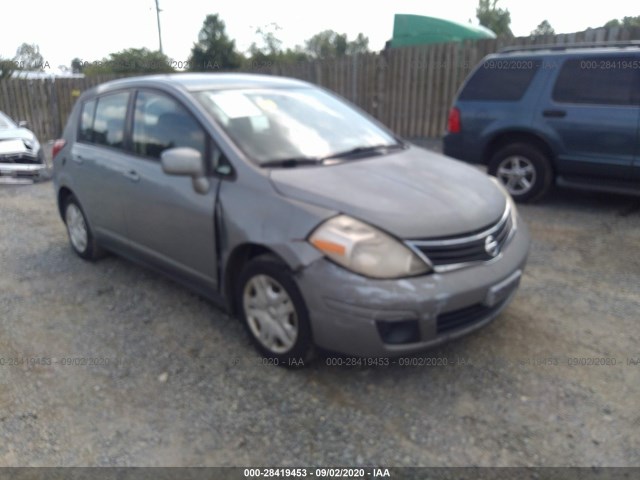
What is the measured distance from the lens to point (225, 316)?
3.86m

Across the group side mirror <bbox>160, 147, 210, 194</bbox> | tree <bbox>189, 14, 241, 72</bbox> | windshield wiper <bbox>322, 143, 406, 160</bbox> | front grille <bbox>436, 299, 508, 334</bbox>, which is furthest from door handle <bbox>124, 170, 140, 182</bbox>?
tree <bbox>189, 14, 241, 72</bbox>

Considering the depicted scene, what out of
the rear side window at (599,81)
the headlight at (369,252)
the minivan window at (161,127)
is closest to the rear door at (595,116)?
the rear side window at (599,81)

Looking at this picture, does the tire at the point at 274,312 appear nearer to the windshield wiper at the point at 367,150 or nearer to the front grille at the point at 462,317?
the front grille at the point at 462,317

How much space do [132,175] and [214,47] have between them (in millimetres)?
39751

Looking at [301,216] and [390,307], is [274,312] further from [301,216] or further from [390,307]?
[390,307]

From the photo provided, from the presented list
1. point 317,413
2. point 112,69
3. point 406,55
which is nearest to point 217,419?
point 317,413

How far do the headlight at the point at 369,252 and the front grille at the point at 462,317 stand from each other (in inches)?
11.1

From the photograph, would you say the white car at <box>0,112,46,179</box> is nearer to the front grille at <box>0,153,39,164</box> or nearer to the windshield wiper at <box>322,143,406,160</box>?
the front grille at <box>0,153,39,164</box>

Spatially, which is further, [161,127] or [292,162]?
[161,127]

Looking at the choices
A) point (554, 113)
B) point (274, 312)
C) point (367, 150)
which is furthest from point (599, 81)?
point (274, 312)

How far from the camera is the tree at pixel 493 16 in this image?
141ft

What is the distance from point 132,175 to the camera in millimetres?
3945

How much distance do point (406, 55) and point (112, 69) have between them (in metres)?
14.2

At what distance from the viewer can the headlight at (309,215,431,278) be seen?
268 centimetres
